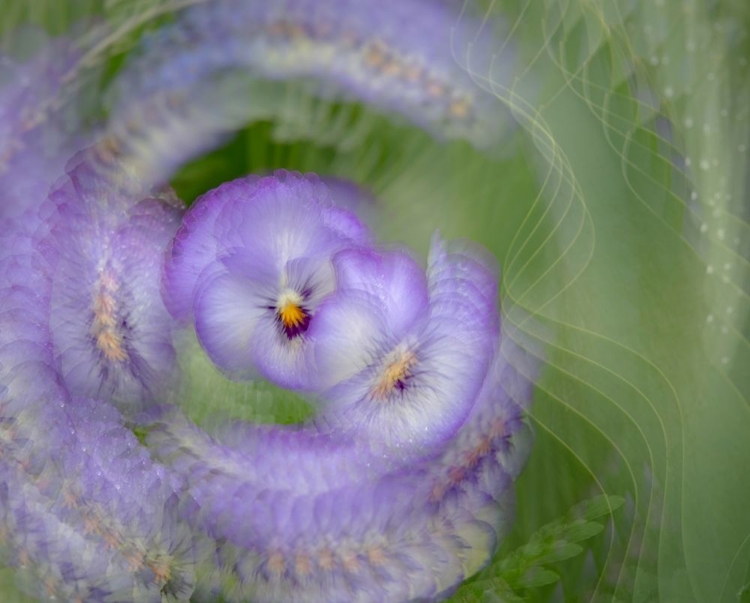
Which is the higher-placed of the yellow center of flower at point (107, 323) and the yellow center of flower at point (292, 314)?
the yellow center of flower at point (292, 314)

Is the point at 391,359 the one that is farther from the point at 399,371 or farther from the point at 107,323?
the point at 107,323

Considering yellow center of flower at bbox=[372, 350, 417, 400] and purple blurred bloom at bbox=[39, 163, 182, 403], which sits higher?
yellow center of flower at bbox=[372, 350, 417, 400]

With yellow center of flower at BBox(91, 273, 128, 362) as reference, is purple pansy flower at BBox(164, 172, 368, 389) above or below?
above

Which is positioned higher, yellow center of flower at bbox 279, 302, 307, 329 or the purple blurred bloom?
yellow center of flower at bbox 279, 302, 307, 329

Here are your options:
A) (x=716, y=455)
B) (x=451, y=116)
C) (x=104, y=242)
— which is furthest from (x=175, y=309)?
(x=716, y=455)

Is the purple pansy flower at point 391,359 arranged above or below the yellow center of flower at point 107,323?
above

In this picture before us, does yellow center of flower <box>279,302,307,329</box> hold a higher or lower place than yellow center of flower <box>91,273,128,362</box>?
higher

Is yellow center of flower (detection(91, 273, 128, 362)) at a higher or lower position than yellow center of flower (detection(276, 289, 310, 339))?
lower
